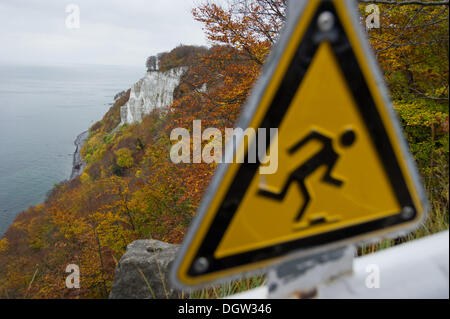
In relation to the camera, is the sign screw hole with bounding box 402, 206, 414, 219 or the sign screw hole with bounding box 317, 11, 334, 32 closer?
the sign screw hole with bounding box 317, 11, 334, 32

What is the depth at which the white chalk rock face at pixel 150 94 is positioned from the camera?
42375mm

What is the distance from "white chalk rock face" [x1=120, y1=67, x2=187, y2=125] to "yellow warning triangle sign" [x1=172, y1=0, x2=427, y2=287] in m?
40.7

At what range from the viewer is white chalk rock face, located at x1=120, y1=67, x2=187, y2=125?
42.4m

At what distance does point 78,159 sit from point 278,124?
5732cm

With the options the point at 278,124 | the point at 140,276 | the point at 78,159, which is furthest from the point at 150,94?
the point at 278,124

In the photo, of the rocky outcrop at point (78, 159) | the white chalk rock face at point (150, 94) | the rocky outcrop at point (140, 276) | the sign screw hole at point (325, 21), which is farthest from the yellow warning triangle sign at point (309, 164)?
the rocky outcrop at point (78, 159)

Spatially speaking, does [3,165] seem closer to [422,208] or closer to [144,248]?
[144,248]

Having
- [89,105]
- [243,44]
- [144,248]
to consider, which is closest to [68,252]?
[144,248]

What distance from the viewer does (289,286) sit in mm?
637

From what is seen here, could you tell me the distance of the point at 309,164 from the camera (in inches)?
23.1

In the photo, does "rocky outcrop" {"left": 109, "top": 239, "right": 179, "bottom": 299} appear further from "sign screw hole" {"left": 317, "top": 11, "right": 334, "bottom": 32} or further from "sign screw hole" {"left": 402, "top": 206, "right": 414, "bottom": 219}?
"sign screw hole" {"left": 317, "top": 11, "right": 334, "bottom": 32}

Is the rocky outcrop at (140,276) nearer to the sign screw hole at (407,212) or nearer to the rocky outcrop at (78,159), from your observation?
the sign screw hole at (407,212)

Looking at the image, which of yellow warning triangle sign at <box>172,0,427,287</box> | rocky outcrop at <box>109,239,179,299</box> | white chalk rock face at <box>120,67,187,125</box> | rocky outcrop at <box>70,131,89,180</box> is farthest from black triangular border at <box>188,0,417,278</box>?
rocky outcrop at <box>70,131,89,180</box>

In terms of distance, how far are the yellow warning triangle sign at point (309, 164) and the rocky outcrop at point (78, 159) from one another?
47.4 metres
